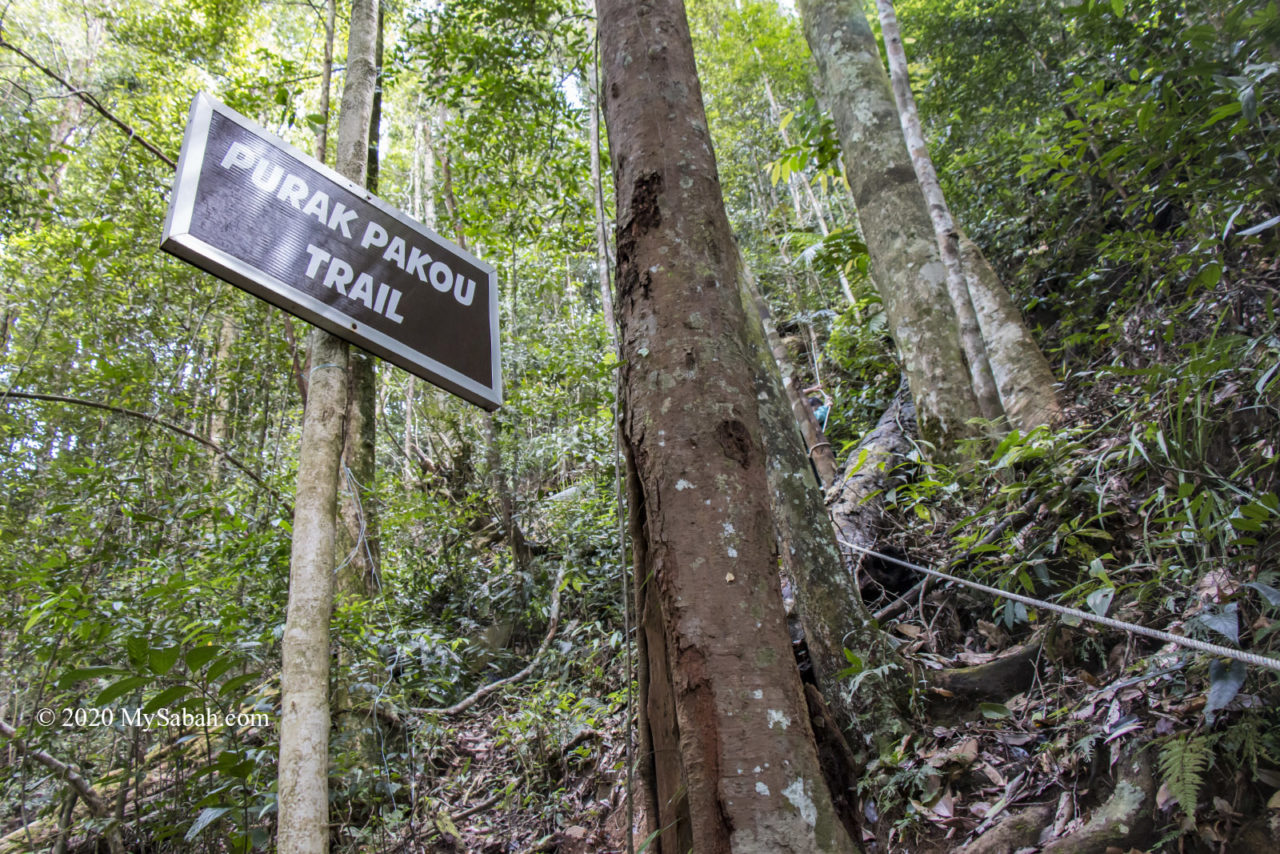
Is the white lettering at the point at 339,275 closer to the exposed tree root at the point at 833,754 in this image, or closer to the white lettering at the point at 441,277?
the white lettering at the point at 441,277

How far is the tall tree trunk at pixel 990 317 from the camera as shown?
374 centimetres

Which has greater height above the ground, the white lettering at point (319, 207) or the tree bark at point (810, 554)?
the white lettering at point (319, 207)

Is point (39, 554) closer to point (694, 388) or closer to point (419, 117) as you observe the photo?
point (694, 388)

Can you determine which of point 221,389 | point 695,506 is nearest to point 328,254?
point 695,506

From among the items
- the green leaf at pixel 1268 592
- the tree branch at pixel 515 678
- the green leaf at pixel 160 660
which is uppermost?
the tree branch at pixel 515 678

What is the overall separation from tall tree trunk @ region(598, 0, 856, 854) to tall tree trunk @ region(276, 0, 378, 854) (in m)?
0.91

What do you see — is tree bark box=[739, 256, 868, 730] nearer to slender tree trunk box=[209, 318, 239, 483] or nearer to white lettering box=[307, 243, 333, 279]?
white lettering box=[307, 243, 333, 279]

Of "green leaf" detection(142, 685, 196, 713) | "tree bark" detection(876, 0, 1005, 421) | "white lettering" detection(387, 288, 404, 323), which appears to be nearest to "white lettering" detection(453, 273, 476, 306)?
"white lettering" detection(387, 288, 404, 323)

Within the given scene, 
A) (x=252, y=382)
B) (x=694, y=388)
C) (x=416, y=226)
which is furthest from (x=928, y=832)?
(x=252, y=382)
